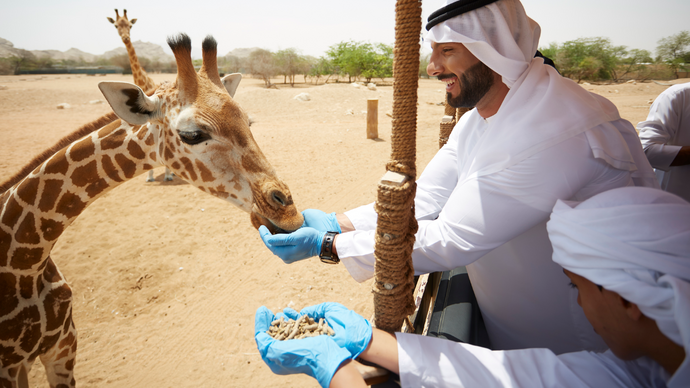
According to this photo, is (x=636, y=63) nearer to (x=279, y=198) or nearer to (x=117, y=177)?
(x=279, y=198)

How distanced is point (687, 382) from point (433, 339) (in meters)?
0.80

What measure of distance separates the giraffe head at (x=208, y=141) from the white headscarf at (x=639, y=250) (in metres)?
1.58

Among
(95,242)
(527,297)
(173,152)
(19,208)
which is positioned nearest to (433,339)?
(527,297)

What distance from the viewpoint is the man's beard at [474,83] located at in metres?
1.95

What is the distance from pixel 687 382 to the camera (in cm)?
99

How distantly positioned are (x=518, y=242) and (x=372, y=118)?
9.65m

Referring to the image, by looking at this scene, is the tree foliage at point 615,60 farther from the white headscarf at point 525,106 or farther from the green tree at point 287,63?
the white headscarf at point 525,106

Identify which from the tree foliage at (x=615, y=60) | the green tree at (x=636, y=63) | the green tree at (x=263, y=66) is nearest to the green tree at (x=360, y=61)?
the green tree at (x=263, y=66)

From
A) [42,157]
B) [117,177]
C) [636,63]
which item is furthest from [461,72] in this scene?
[636,63]

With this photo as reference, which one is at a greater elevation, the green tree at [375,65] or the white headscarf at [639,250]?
the green tree at [375,65]

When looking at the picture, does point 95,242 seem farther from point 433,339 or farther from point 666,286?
point 666,286

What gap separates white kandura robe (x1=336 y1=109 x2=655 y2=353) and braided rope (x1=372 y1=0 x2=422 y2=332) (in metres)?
0.25

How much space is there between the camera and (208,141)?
7.34 feet

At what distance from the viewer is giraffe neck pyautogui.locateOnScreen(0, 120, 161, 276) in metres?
2.21
